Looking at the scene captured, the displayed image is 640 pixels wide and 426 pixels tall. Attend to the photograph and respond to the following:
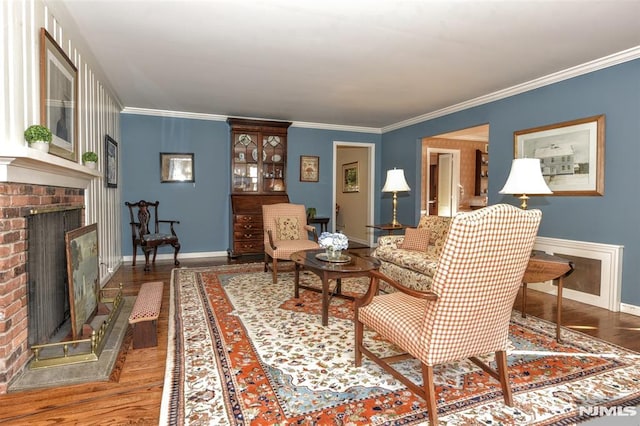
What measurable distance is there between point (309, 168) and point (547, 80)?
3.96 meters

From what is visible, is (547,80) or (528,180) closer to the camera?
(528,180)

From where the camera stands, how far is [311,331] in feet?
8.87

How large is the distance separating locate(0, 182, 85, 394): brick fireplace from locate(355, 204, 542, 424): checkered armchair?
2.00 meters

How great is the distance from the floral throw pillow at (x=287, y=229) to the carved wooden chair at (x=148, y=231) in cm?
161

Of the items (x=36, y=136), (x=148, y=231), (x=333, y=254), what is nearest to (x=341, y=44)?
(x=333, y=254)

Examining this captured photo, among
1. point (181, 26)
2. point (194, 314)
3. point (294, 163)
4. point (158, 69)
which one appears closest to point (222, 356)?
point (194, 314)

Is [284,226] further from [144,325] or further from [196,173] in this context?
[144,325]

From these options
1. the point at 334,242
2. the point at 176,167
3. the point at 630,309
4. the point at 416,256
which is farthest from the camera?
the point at 176,167

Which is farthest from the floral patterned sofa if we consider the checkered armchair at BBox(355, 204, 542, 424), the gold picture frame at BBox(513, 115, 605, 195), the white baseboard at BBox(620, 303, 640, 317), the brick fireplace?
the brick fireplace

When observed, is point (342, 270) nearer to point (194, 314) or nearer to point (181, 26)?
point (194, 314)

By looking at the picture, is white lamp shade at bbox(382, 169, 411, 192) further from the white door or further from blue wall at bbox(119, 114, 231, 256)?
the white door

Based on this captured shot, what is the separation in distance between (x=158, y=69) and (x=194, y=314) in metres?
2.58

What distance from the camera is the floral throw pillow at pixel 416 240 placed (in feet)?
Answer: 12.9

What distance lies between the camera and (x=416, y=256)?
3.65m
